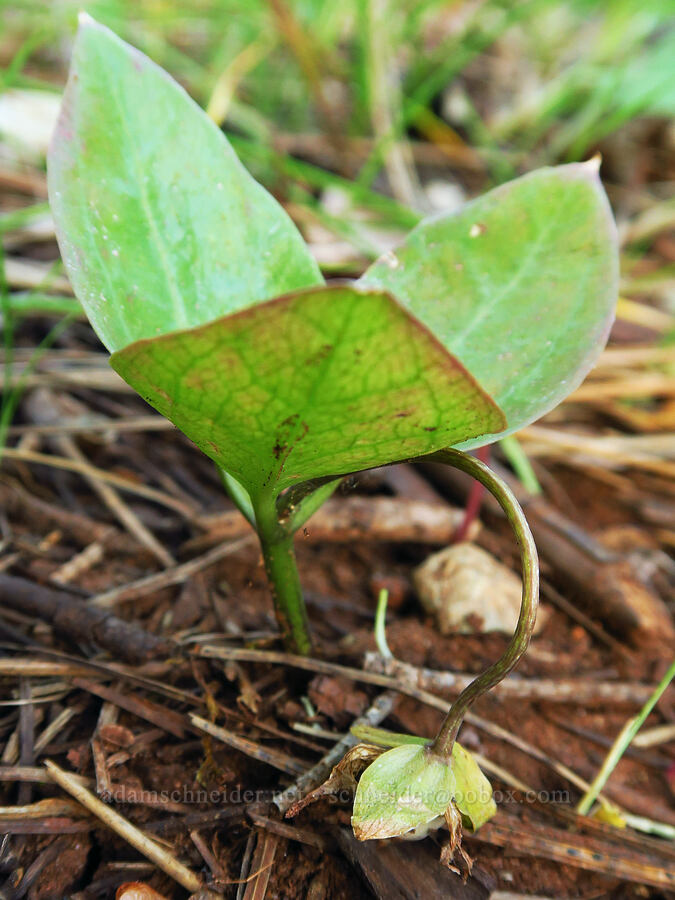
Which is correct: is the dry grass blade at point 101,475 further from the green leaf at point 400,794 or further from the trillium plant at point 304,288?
the green leaf at point 400,794

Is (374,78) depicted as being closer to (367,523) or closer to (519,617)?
(367,523)

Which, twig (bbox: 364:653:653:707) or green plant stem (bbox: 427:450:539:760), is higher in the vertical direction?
green plant stem (bbox: 427:450:539:760)

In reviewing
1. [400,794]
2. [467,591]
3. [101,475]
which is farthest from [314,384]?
[101,475]

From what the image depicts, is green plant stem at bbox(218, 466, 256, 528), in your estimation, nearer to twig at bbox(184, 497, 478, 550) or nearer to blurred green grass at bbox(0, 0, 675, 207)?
twig at bbox(184, 497, 478, 550)

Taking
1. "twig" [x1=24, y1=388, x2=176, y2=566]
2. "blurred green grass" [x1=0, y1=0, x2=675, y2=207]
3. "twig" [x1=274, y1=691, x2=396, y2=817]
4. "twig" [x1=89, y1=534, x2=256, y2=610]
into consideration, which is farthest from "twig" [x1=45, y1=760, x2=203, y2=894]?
"blurred green grass" [x1=0, y1=0, x2=675, y2=207]

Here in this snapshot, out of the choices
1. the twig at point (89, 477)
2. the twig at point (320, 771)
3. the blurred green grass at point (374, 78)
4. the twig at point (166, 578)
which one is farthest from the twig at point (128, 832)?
the blurred green grass at point (374, 78)

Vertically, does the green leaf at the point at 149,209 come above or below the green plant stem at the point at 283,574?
above

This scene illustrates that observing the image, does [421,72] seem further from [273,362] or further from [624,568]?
[273,362]
